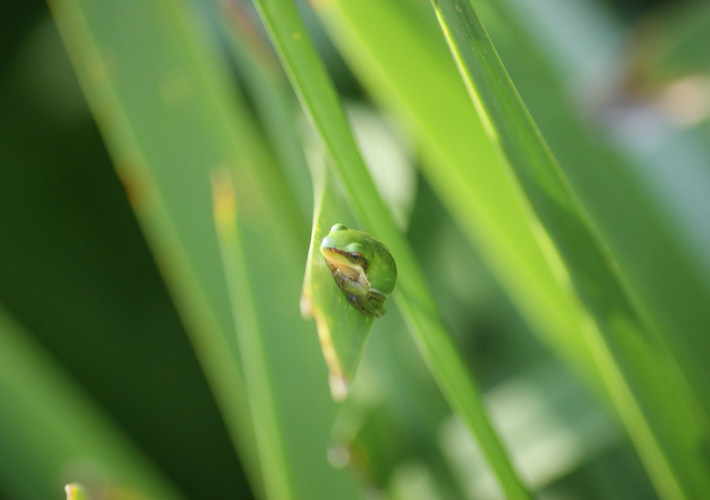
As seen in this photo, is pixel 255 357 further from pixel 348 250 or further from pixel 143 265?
pixel 143 265

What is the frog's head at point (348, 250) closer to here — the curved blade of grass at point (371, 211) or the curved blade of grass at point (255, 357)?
the curved blade of grass at point (371, 211)

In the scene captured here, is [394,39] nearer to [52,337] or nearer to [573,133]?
[573,133]

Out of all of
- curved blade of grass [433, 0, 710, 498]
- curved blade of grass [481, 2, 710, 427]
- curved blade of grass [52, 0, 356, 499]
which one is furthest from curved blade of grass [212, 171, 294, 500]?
curved blade of grass [481, 2, 710, 427]

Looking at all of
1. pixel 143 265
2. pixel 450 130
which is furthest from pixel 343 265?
pixel 143 265

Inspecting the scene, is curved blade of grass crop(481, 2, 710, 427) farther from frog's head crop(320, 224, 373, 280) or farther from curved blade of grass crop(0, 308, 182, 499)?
curved blade of grass crop(0, 308, 182, 499)

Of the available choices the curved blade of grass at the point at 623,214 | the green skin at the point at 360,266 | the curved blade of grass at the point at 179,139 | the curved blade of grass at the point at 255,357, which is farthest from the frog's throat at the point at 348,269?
the curved blade of grass at the point at 623,214

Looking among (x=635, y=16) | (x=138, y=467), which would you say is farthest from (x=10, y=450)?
(x=635, y=16)
